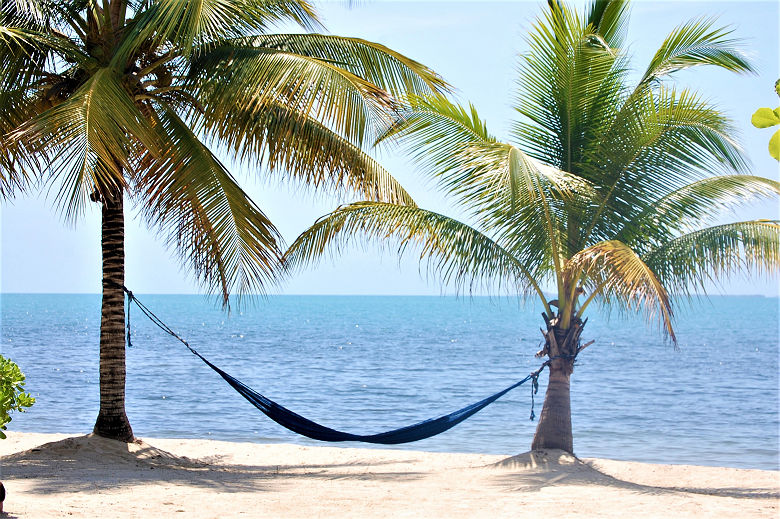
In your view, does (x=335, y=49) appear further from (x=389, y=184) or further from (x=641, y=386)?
(x=641, y=386)

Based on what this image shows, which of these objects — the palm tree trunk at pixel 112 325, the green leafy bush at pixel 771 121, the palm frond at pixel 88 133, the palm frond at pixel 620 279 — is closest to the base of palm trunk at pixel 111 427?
the palm tree trunk at pixel 112 325

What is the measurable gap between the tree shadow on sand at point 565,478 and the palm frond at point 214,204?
86.5 inches

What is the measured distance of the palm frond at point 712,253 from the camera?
18.3 ft

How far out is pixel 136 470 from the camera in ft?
18.0

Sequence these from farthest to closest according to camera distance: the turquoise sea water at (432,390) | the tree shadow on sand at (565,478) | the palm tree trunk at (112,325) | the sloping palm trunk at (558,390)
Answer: the turquoise sea water at (432,390) < the sloping palm trunk at (558,390) < the palm tree trunk at (112,325) < the tree shadow on sand at (565,478)

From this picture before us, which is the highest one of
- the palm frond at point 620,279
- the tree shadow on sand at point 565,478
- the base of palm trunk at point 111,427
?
the palm frond at point 620,279

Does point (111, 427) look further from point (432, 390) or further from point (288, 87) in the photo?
point (432, 390)

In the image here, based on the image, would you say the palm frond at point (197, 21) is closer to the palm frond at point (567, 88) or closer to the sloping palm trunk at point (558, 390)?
the palm frond at point (567, 88)

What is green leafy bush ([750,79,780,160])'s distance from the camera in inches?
44.9

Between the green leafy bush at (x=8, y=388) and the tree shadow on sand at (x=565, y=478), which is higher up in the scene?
the green leafy bush at (x=8, y=388)

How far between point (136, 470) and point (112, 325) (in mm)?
1154

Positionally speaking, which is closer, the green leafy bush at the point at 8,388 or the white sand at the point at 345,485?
the green leafy bush at the point at 8,388

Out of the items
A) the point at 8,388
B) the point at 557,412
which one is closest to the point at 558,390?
A: the point at 557,412

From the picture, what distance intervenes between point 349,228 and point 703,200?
2631 mm
